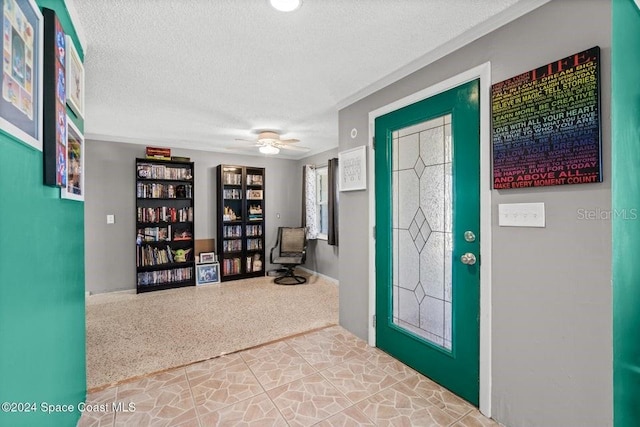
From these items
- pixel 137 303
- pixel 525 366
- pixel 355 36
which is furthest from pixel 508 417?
pixel 137 303

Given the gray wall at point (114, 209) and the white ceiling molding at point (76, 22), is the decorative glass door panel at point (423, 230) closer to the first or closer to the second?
the white ceiling molding at point (76, 22)

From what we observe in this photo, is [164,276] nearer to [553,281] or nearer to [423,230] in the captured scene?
[423,230]

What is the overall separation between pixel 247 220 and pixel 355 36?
396 centimetres

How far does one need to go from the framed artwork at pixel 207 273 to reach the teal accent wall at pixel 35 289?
321cm

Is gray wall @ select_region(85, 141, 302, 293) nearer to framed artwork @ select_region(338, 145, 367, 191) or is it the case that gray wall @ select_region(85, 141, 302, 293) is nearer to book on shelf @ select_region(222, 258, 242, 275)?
book on shelf @ select_region(222, 258, 242, 275)

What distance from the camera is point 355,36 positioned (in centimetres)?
180

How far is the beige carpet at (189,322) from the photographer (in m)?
2.42

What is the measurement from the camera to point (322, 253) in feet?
17.4

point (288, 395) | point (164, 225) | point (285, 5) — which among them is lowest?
point (288, 395)

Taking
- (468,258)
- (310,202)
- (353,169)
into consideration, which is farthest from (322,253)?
(468,258)

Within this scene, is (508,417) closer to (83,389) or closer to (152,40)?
(83,389)

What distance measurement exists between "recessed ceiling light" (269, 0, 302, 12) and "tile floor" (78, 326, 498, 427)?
2.30m

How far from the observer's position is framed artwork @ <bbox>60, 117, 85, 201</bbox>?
140cm

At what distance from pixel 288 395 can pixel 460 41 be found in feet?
8.37
